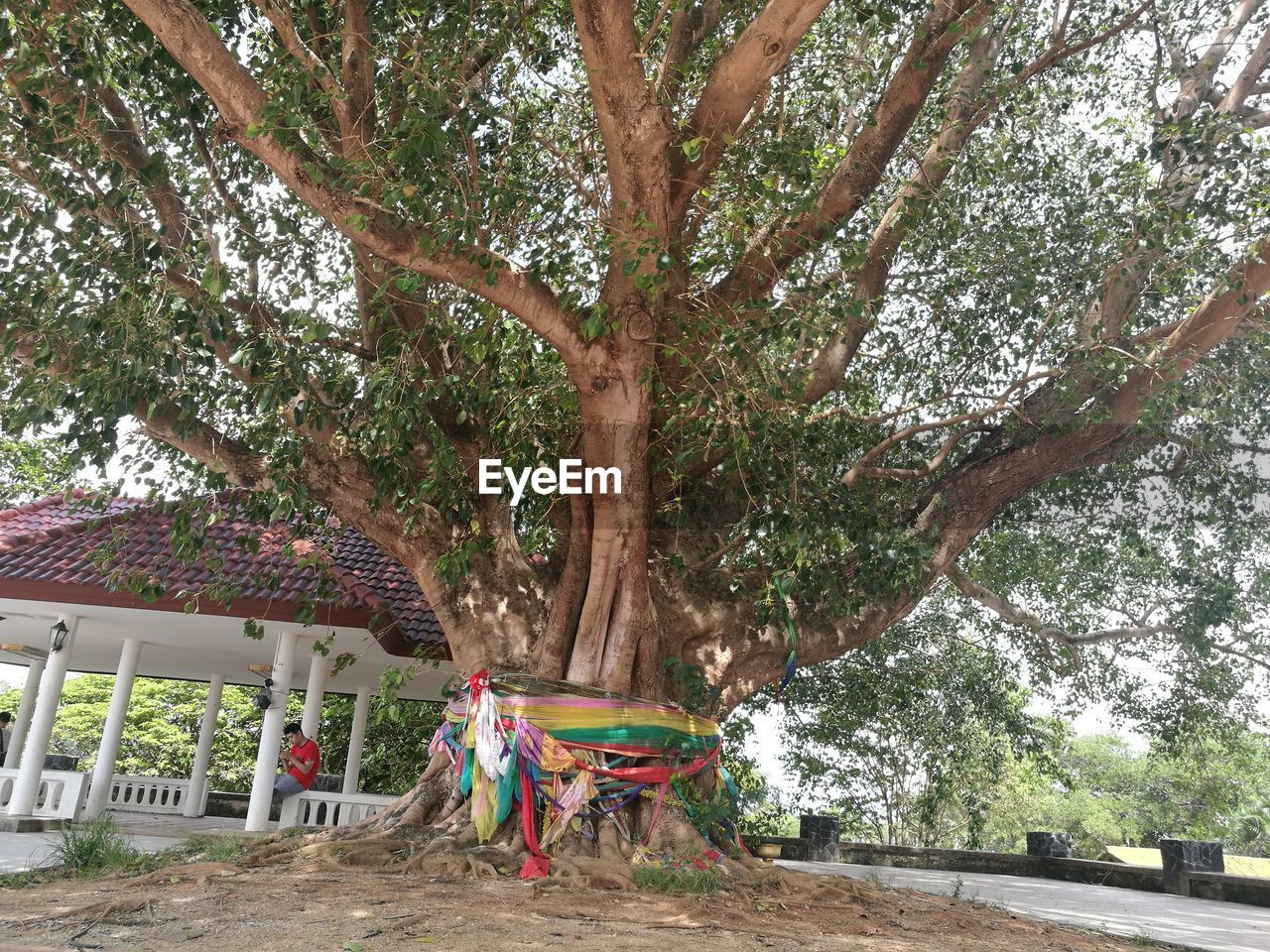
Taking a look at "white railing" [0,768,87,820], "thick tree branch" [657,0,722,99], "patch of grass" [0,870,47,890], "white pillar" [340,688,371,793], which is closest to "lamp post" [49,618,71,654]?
"white railing" [0,768,87,820]

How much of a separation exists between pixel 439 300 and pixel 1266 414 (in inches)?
290

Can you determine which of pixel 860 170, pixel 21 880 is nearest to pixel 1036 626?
pixel 860 170

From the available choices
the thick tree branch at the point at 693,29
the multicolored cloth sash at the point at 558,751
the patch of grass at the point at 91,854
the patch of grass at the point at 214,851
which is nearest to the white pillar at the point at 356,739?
the patch of grass at the point at 214,851

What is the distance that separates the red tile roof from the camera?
8.45 meters

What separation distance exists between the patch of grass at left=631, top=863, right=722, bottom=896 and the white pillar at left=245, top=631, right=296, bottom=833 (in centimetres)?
518

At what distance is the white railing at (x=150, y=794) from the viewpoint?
1363 centimetres

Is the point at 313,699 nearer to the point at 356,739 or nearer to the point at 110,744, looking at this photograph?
the point at 110,744

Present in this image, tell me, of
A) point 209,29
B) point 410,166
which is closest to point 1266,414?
point 410,166

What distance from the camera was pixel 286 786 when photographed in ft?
31.8

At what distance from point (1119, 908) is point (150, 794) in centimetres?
1289

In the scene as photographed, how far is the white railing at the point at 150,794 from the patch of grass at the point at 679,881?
10318 mm

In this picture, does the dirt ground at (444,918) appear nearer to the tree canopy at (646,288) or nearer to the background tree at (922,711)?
the tree canopy at (646,288)

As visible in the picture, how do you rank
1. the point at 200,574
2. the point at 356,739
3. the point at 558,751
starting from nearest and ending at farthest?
the point at 558,751 < the point at 200,574 < the point at 356,739

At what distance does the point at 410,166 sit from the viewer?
18.0 ft
